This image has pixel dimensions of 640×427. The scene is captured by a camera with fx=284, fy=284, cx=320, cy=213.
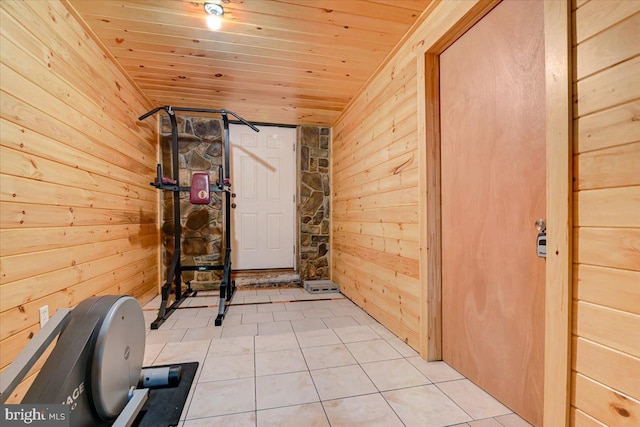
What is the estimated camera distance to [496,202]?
143cm

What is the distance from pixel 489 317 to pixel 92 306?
1.83 m

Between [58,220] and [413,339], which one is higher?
[58,220]

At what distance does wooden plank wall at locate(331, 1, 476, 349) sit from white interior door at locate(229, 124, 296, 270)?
3.23 feet

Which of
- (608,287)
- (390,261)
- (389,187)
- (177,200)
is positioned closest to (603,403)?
(608,287)

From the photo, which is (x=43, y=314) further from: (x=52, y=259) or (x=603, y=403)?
(x=603, y=403)

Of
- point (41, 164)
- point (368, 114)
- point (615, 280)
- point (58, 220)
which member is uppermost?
point (368, 114)

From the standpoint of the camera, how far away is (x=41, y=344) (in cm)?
99

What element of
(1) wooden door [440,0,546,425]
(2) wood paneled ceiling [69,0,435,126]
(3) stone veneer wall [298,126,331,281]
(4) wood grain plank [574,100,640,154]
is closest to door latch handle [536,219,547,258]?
(1) wooden door [440,0,546,425]

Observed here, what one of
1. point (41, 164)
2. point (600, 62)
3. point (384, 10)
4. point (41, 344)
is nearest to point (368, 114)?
point (384, 10)

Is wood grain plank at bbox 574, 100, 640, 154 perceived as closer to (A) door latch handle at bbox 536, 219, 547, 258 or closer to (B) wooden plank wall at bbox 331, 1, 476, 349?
(A) door latch handle at bbox 536, 219, 547, 258

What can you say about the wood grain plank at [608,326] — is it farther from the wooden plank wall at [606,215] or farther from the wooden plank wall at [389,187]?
the wooden plank wall at [389,187]

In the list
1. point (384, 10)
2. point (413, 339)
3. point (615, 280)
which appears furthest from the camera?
point (413, 339)

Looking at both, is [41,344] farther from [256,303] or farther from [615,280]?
[256,303]

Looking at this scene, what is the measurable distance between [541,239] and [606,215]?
0.29m
